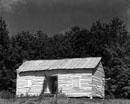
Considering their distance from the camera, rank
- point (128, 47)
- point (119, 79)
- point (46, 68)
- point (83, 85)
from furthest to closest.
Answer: point (128, 47)
point (119, 79)
point (46, 68)
point (83, 85)

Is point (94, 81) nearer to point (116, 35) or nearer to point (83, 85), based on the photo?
point (83, 85)

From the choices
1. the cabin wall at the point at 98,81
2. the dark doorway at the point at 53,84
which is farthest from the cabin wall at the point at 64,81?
the cabin wall at the point at 98,81

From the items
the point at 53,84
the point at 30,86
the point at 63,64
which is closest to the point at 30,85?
the point at 30,86

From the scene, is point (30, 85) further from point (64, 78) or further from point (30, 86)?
point (64, 78)

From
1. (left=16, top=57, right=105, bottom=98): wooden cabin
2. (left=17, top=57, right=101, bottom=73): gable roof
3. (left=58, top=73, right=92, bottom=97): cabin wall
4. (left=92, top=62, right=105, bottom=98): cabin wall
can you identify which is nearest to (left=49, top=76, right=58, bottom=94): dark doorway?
(left=16, top=57, right=105, bottom=98): wooden cabin

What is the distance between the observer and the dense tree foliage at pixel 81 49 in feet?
156

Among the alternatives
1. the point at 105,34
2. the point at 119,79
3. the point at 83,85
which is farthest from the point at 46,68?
the point at 105,34

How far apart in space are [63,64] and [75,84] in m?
3.56

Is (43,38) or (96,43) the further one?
(43,38)

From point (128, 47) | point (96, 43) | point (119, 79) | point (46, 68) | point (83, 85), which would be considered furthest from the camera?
point (96, 43)

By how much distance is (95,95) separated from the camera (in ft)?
111

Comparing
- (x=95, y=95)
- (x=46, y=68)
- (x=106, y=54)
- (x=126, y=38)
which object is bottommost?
(x=95, y=95)

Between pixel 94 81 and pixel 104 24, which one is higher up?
pixel 104 24

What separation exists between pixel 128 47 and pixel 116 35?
7.24m
